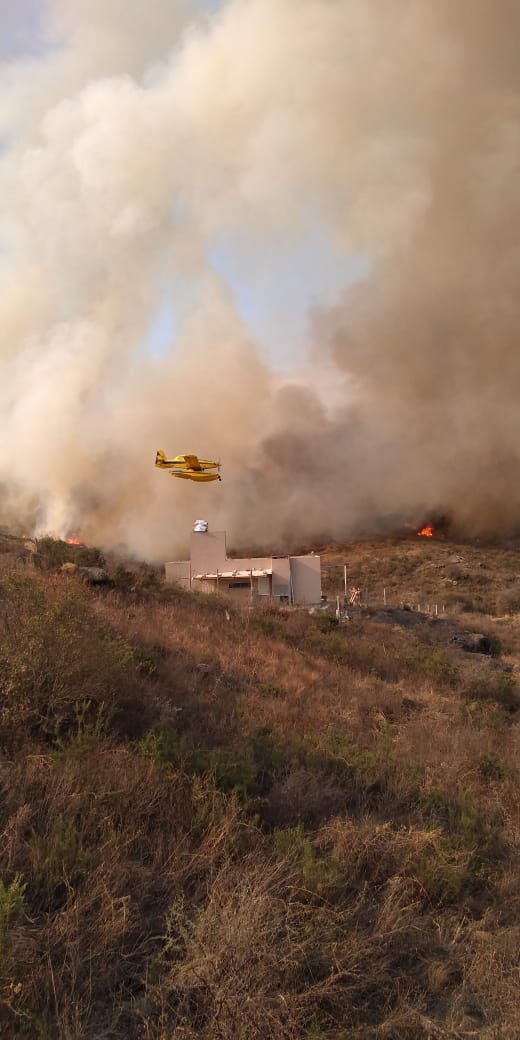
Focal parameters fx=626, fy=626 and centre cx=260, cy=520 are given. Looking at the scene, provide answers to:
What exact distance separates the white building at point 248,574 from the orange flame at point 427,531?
32.2 meters

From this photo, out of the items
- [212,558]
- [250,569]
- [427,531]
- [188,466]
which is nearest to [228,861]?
[250,569]

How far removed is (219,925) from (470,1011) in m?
1.29

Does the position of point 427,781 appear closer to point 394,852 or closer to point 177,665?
point 394,852

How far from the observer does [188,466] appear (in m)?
47.2

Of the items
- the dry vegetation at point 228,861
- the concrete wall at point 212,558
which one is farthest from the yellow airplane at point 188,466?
the dry vegetation at point 228,861

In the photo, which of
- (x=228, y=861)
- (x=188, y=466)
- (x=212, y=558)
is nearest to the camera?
(x=228, y=861)

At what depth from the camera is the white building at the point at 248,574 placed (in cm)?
3039

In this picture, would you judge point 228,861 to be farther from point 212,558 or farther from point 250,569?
point 212,558

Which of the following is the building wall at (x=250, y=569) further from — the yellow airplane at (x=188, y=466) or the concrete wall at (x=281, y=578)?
the yellow airplane at (x=188, y=466)

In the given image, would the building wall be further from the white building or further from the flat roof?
the flat roof

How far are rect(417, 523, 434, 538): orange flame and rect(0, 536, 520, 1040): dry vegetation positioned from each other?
54.2 m

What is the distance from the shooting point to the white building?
3039 centimetres

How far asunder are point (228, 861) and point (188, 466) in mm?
44312

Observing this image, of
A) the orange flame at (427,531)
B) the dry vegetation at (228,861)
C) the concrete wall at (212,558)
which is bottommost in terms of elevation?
the dry vegetation at (228,861)
